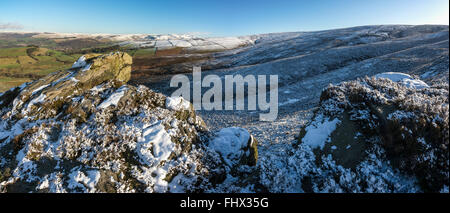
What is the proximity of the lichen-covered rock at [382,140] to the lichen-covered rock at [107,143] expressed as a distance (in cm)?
424

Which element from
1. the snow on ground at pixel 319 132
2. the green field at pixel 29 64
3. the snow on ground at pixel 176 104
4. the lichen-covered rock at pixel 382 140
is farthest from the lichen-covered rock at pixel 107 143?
the green field at pixel 29 64

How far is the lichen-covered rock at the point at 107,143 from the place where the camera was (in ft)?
24.8

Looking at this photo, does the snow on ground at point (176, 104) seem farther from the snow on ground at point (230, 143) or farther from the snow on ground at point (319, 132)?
the snow on ground at point (319, 132)

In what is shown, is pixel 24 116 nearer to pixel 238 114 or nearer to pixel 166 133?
pixel 166 133

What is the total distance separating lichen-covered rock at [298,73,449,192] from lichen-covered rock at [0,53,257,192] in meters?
4.24

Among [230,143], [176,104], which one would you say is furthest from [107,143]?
[230,143]

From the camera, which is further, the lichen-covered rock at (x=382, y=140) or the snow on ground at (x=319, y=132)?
the snow on ground at (x=319, y=132)

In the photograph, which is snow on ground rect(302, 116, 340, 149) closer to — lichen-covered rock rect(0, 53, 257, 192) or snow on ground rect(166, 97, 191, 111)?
lichen-covered rock rect(0, 53, 257, 192)

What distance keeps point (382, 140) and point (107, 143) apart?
12.3m

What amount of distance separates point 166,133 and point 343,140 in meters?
8.44

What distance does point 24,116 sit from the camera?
32.1 feet

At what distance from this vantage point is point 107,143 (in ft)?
28.3

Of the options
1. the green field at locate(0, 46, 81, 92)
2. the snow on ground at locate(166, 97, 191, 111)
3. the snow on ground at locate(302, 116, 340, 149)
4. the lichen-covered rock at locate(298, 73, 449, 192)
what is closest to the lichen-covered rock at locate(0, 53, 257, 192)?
the snow on ground at locate(166, 97, 191, 111)
